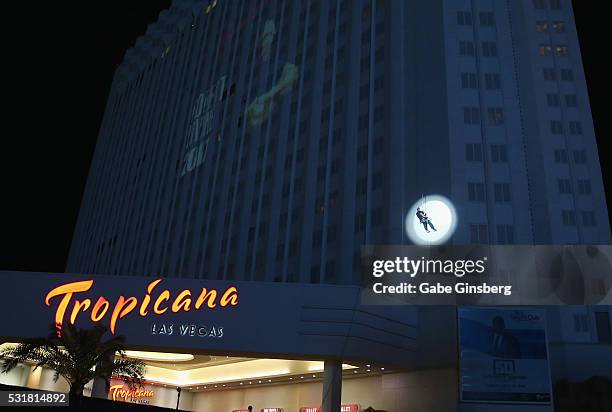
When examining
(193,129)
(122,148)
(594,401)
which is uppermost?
(122,148)

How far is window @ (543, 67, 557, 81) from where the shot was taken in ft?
200

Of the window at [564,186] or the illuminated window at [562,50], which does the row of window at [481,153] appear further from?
the illuminated window at [562,50]

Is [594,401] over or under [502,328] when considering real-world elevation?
under

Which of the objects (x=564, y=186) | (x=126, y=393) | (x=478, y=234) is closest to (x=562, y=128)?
(x=564, y=186)

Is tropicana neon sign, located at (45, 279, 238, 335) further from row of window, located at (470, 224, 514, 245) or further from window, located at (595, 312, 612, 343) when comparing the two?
window, located at (595, 312, 612, 343)

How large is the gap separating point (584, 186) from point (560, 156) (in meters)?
3.91

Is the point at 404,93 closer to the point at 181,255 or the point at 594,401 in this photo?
the point at 594,401

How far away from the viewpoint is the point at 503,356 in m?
32.4

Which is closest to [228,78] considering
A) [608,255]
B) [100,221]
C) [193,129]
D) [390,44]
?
[193,129]

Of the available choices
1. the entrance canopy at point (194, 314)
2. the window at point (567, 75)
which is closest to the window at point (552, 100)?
the window at point (567, 75)

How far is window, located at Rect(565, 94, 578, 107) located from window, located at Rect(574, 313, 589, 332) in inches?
929

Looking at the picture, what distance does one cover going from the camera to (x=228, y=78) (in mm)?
80438

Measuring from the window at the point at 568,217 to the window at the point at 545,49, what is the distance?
758 inches

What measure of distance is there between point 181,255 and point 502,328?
173 feet
